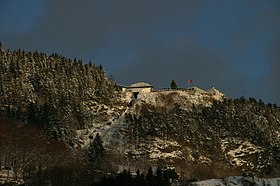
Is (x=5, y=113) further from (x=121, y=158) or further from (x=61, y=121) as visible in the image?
(x=121, y=158)

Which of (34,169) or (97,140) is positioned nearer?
(34,169)

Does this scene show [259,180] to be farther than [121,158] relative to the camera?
No

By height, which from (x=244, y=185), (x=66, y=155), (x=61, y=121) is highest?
(x=61, y=121)

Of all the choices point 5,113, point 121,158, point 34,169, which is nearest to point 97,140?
point 121,158

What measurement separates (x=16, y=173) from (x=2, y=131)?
31.6 meters

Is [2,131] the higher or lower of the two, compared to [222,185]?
higher

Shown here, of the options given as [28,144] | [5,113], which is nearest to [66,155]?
[28,144]

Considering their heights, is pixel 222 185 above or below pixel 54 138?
below

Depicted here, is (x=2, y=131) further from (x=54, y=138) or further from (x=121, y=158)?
(x=121, y=158)

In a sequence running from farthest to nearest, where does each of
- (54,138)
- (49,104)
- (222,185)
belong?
1. (49,104)
2. (54,138)
3. (222,185)

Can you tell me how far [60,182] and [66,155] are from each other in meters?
31.3

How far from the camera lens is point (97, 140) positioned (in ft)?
629

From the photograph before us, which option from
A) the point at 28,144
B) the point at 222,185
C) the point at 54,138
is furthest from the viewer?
the point at 54,138

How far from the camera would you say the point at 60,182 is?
131500 mm
